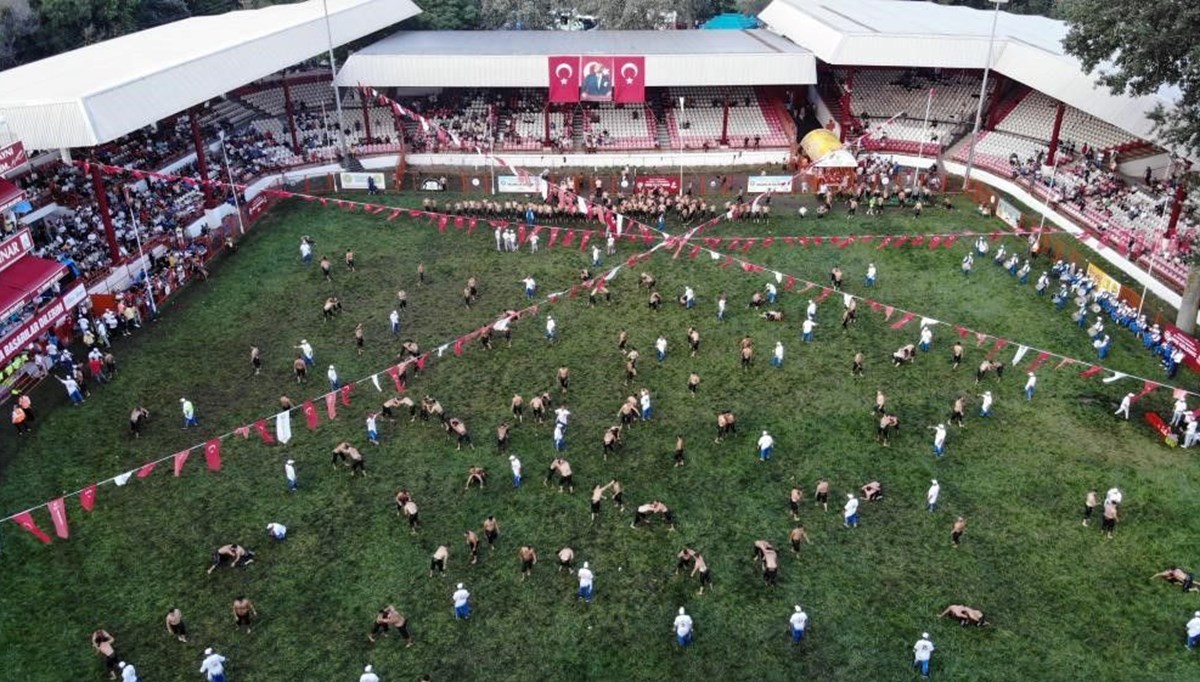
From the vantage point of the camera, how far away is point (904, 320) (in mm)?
30812

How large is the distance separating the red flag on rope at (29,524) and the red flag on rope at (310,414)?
6.66 m

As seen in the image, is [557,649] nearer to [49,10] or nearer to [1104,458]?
[1104,458]

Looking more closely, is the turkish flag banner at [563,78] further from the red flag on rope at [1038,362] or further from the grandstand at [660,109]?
the red flag on rope at [1038,362]

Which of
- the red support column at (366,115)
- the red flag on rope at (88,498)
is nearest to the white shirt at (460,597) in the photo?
the red flag on rope at (88,498)

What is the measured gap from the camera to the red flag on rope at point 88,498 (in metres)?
21.8

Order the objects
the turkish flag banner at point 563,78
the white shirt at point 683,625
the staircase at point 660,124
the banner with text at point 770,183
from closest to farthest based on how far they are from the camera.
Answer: the white shirt at point 683,625, the banner with text at point 770,183, the turkish flag banner at point 563,78, the staircase at point 660,124

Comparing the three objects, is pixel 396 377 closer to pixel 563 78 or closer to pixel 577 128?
pixel 563 78

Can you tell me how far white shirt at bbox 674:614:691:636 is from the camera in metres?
18.3

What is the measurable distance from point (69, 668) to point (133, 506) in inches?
211

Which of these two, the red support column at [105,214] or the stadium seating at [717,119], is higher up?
the red support column at [105,214]

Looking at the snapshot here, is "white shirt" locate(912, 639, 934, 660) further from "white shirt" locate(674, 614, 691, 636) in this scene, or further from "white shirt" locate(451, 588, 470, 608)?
"white shirt" locate(451, 588, 470, 608)

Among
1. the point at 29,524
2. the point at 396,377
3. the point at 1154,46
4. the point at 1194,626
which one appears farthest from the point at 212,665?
the point at 1154,46

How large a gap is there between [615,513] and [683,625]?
458 cm

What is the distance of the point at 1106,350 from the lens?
29.0m
